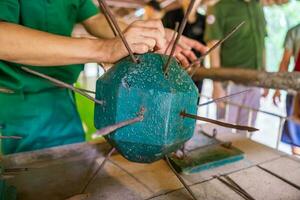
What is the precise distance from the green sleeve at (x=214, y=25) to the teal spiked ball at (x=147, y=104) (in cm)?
134

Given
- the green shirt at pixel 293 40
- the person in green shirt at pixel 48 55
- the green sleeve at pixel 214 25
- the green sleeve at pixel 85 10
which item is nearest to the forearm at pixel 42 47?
the person in green shirt at pixel 48 55

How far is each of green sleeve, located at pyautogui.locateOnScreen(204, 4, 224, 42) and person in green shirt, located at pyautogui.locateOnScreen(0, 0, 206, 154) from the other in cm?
89

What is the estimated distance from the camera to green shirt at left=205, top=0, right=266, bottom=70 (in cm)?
193

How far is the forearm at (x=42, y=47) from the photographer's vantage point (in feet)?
2.10

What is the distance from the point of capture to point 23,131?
926 mm

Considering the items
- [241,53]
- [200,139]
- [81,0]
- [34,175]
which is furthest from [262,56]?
[34,175]

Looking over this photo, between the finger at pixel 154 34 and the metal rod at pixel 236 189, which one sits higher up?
the finger at pixel 154 34

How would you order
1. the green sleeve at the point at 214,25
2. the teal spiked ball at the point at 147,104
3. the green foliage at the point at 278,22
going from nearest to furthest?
the teal spiked ball at the point at 147,104
the green sleeve at the point at 214,25
the green foliage at the point at 278,22

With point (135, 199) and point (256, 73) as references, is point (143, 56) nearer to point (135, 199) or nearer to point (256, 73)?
point (135, 199)

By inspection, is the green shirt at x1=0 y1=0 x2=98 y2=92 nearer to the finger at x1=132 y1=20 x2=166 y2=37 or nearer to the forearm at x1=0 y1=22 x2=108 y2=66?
the forearm at x1=0 y1=22 x2=108 y2=66

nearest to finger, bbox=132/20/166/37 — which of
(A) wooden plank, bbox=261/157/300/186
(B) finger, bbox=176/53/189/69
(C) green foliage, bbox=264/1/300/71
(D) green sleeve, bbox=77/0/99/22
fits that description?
(B) finger, bbox=176/53/189/69

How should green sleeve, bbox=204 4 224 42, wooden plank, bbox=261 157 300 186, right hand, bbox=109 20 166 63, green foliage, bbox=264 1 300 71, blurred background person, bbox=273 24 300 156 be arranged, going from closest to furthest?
right hand, bbox=109 20 166 63, wooden plank, bbox=261 157 300 186, blurred background person, bbox=273 24 300 156, green sleeve, bbox=204 4 224 42, green foliage, bbox=264 1 300 71

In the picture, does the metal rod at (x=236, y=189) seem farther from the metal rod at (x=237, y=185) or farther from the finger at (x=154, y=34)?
the finger at (x=154, y=34)

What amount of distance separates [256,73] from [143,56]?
0.69 meters
